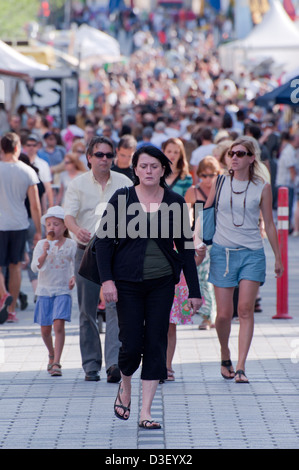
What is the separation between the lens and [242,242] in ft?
26.5

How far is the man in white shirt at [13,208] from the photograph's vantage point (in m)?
10.6

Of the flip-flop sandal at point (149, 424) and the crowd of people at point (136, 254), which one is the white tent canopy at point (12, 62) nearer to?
the crowd of people at point (136, 254)

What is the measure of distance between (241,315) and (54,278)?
150 centimetres

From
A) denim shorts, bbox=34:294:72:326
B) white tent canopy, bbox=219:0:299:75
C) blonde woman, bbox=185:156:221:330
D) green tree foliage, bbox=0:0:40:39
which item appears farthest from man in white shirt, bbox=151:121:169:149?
green tree foliage, bbox=0:0:40:39

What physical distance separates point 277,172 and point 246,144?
34.1 ft

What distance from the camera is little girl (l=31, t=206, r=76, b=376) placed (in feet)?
27.5

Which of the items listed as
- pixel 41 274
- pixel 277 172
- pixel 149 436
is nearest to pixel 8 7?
pixel 277 172

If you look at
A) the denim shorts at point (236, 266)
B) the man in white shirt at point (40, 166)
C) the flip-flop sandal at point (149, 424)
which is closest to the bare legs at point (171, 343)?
the denim shorts at point (236, 266)

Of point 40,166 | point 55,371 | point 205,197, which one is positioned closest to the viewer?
point 55,371

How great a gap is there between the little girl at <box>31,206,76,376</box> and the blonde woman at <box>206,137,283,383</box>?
1.17m

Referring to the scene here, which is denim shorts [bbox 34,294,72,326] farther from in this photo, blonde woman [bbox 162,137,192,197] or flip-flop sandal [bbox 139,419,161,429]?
flip-flop sandal [bbox 139,419,161,429]

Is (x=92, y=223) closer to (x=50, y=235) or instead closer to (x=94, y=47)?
(x=50, y=235)

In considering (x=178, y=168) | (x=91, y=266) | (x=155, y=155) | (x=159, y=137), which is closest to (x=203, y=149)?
(x=159, y=137)

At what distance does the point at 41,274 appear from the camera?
8562 mm
